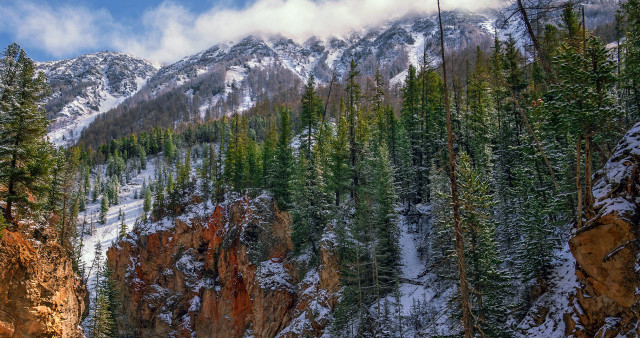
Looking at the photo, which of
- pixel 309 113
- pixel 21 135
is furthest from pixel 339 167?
pixel 21 135

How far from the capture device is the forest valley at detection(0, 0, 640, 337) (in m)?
13.8

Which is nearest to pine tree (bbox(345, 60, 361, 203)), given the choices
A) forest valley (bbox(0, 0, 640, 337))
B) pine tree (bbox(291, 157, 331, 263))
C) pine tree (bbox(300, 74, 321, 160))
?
forest valley (bbox(0, 0, 640, 337))

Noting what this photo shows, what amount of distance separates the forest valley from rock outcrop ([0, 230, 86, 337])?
0.14 m

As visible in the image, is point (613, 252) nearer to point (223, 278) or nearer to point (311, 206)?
point (311, 206)

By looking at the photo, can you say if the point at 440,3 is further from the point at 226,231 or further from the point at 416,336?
the point at 226,231

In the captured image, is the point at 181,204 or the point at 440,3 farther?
the point at 181,204

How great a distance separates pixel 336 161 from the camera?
3466cm

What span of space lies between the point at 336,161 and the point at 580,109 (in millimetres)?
22394

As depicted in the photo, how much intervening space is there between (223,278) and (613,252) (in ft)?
127

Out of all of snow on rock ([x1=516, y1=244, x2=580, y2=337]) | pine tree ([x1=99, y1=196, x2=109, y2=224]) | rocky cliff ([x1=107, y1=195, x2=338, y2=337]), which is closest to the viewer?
snow on rock ([x1=516, y1=244, x2=580, y2=337])

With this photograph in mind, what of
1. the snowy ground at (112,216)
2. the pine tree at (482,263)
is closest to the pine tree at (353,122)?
the pine tree at (482,263)

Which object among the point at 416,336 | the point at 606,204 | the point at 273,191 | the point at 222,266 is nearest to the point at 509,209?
the point at 416,336

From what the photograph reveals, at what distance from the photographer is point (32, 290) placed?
22.8 metres

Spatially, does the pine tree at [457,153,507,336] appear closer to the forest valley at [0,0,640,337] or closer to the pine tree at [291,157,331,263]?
the forest valley at [0,0,640,337]
